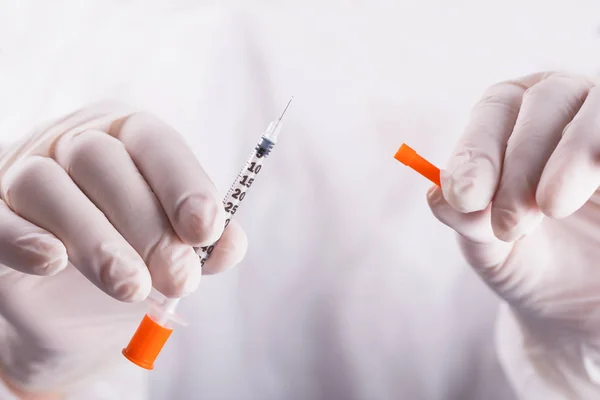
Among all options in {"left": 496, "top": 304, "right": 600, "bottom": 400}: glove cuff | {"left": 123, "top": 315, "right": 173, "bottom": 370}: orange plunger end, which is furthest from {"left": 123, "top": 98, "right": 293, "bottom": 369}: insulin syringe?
{"left": 496, "top": 304, "right": 600, "bottom": 400}: glove cuff

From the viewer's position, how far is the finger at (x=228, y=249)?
0.62 metres

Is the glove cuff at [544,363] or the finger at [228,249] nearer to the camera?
the finger at [228,249]

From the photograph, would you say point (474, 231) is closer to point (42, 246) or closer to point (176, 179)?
point (176, 179)

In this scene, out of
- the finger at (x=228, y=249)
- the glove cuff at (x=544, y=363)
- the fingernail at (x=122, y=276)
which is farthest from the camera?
the glove cuff at (x=544, y=363)

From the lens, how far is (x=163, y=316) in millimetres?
540

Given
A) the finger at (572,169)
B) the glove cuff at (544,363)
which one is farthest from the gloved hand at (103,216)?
the glove cuff at (544,363)

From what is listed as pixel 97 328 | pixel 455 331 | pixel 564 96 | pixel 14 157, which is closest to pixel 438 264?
pixel 455 331

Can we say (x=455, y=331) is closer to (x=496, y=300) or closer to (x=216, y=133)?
(x=496, y=300)

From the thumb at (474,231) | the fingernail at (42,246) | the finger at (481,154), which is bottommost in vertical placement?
the fingernail at (42,246)

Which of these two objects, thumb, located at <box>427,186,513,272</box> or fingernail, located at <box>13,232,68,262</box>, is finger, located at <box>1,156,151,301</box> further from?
thumb, located at <box>427,186,513,272</box>

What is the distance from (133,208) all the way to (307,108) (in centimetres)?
42

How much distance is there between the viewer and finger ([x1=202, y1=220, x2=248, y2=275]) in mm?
620

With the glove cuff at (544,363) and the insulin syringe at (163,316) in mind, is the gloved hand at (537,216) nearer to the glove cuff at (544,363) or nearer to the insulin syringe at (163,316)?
the glove cuff at (544,363)

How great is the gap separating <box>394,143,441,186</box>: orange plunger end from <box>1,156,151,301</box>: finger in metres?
0.25
